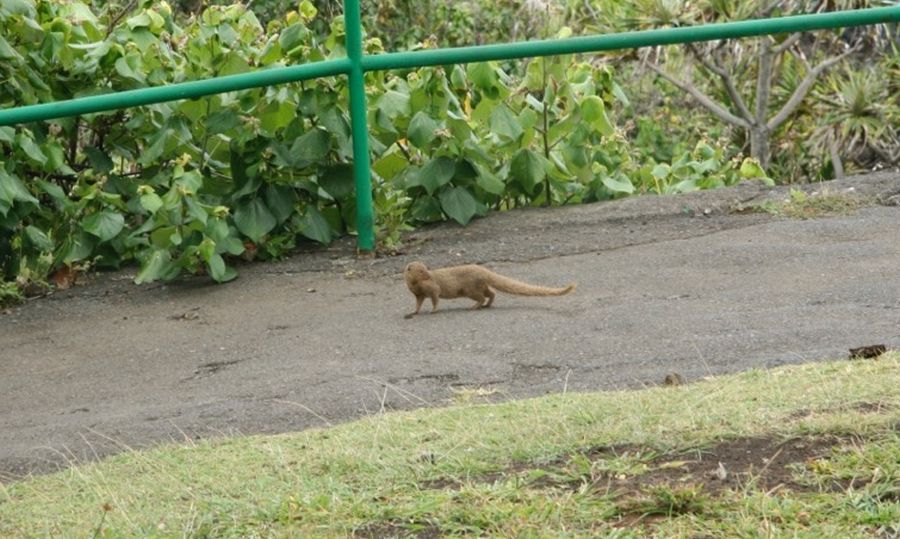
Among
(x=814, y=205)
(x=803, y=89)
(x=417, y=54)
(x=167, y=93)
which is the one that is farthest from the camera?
(x=803, y=89)

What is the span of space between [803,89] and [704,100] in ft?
4.21

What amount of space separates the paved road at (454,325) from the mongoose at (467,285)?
0.27 feet

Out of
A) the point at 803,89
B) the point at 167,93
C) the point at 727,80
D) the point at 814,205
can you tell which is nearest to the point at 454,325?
the point at 167,93

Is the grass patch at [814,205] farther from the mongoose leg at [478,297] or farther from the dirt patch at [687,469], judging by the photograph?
the dirt patch at [687,469]

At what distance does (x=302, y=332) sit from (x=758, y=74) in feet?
47.9

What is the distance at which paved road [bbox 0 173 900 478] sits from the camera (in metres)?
5.95

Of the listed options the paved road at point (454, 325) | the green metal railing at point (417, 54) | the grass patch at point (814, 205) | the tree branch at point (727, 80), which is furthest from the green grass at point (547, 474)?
the tree branch at point (727, 80)

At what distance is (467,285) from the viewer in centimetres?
745

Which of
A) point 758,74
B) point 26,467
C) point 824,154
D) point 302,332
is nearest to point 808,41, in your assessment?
point 758,74

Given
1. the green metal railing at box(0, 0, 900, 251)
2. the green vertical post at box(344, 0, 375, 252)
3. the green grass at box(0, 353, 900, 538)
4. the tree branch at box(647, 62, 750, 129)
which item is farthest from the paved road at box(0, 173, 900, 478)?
the tree branch at box(647, 62, 750, 129)

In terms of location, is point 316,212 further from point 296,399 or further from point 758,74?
point 758,74

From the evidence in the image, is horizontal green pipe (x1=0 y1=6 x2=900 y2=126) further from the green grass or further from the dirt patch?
the dirt patch

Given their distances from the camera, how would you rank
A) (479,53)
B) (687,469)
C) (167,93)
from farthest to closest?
(479,53), (167,93), (687,469)

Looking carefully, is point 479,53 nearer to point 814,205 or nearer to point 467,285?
point 467,285
